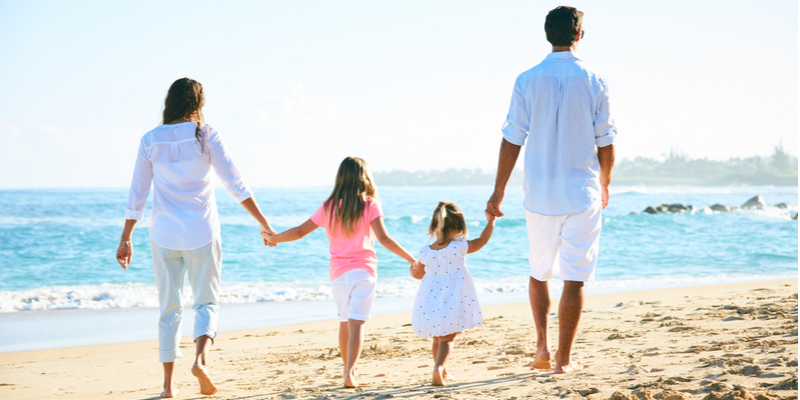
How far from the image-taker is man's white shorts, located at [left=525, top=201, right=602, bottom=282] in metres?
2.78

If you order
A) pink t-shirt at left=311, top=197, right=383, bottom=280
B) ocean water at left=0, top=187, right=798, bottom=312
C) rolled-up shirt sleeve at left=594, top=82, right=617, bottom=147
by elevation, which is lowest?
ocean water at left=0, top=187, right=798, bottom=312

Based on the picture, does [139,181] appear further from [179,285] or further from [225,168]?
[179,285]

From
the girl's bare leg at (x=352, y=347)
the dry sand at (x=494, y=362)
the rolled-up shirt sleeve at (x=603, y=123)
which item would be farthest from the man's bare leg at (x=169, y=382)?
the rolled-up shirt sleeve at (x=603, y=123)

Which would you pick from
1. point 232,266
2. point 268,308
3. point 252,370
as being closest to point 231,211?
point 232,266

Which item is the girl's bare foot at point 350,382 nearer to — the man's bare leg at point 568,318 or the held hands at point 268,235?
the held hands at point 268,235

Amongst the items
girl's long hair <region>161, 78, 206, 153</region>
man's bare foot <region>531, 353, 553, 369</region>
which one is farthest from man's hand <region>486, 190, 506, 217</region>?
girl's long hair <region>161, 78, 206, 153</region>

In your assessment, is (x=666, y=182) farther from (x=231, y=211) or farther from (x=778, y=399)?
(x=778, y=399)

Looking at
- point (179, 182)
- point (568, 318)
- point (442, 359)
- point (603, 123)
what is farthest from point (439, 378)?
point (179, 182)

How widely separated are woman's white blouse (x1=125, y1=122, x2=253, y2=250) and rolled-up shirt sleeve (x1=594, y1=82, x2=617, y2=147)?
Answer: 1.98 meters

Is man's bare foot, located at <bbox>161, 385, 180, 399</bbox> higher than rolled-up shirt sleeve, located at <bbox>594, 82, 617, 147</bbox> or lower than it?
lower

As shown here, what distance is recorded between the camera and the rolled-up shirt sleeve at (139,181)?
3.00 metres

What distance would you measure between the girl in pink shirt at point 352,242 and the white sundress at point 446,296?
15 centimetres

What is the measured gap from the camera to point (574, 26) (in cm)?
290

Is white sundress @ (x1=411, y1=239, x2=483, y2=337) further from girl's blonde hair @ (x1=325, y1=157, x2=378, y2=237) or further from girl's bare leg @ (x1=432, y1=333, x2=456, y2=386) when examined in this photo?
girl's blonde hair @ (x1=325, y1=157, x2=378, y2=237)
